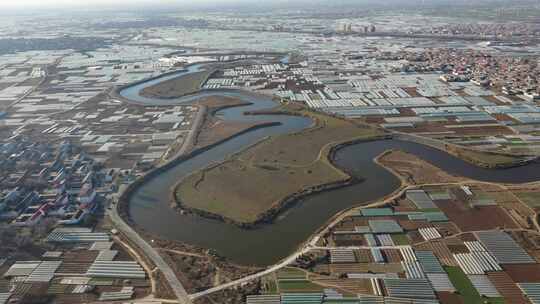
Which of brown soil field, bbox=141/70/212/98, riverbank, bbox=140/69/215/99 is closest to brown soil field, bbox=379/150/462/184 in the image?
riverbank, bbox=140/69/215/99

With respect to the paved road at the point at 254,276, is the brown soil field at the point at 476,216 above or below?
above

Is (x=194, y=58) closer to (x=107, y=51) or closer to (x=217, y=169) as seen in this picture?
(x=107, y=51)

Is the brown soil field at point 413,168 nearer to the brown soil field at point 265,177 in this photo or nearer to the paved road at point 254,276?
the brown soil field at point 265,177

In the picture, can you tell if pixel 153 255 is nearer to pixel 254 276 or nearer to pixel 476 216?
pixel 254 276

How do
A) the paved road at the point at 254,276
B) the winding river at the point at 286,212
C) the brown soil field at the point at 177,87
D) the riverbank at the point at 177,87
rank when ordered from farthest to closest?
the brown soil field at the point at 177,87, the riverbank at the point at 177,87, the winding river at the point at 286,212, the paved road at the point at 254,276

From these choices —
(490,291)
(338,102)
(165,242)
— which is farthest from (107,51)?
(490,291)

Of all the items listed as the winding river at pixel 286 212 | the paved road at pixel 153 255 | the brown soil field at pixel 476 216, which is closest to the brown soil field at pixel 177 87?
the winding river at pixel 286 212

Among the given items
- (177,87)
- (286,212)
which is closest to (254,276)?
(286,212)
